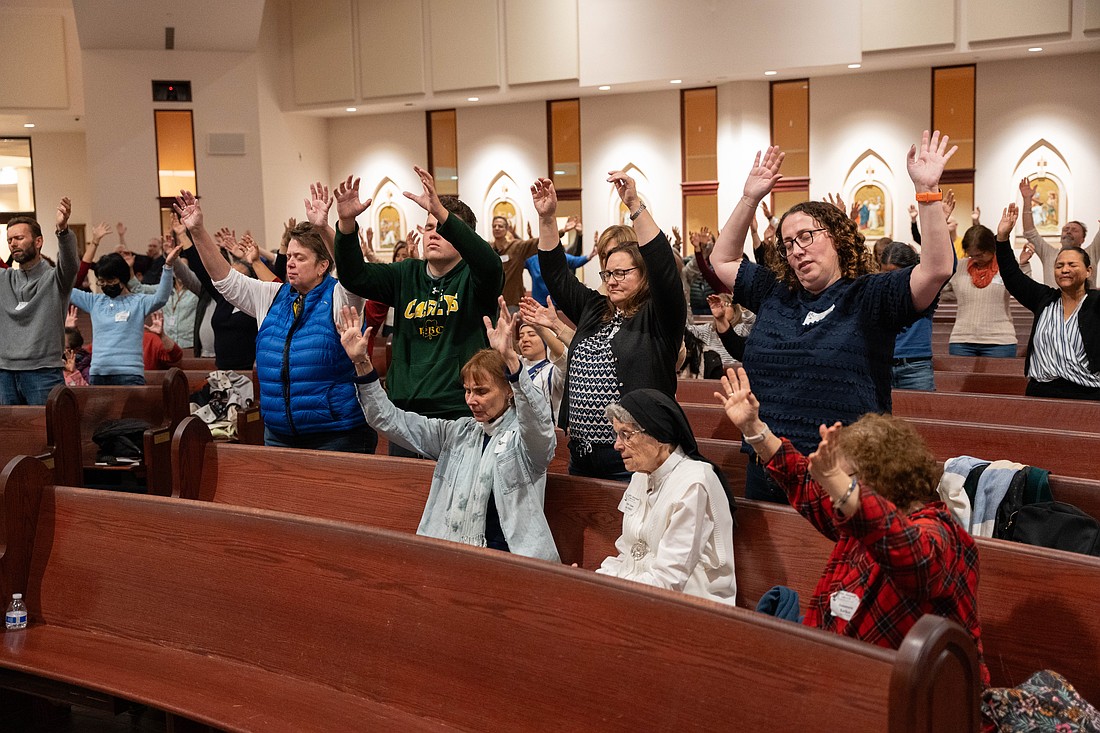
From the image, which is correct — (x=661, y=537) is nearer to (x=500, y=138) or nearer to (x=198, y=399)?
(x=198, y=399)

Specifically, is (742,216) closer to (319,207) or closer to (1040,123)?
(319,207)

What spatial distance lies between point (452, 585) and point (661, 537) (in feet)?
1.76

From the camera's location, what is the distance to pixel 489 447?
3.17m

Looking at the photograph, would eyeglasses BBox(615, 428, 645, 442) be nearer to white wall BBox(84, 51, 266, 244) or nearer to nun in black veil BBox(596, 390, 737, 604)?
nun in black veil BBox(596, 390, 737, 604)

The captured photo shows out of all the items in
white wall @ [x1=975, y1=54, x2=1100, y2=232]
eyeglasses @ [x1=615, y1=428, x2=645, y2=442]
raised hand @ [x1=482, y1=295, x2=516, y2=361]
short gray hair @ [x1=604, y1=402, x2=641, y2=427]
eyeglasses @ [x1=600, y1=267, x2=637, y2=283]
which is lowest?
eyeglasses @ [x1=615, y1=428, x2=645, y2=442]

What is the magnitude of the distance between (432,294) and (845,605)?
79.7 inches

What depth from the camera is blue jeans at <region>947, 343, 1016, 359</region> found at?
6.96 meters

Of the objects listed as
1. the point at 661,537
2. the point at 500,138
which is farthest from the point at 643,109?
the point at 661,537

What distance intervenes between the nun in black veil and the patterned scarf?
4.66m

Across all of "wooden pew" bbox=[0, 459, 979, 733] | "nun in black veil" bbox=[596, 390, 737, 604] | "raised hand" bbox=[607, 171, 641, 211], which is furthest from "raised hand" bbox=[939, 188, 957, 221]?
"wooden pew" bbox=[0, 459, 979, 733]

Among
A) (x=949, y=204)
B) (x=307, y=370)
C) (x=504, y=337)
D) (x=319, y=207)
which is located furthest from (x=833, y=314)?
(x=949, y=204)

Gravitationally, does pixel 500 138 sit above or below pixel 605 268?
above

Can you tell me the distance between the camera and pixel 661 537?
2719 mm

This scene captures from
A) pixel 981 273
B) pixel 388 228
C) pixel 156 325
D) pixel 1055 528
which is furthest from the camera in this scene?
pixel 388 228
